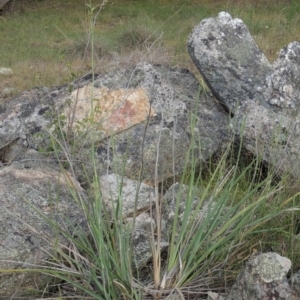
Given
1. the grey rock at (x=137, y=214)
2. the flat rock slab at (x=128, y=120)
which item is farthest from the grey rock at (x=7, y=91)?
the grey rock at (x=137, y=214)

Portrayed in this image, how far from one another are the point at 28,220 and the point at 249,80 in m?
2.02

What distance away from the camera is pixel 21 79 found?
7.68 metres

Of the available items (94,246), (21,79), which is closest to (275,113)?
(94,246)

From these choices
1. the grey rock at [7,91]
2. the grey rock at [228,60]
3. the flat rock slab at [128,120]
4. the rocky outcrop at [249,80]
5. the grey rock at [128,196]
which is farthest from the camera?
the grey rock at [7,91]

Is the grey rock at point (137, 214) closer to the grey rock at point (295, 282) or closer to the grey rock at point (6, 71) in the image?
the grey rock at point (295, 282)

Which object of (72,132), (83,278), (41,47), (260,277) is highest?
(260,277)

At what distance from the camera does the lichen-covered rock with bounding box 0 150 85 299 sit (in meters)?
2.67

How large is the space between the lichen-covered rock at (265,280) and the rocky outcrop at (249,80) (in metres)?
1.14

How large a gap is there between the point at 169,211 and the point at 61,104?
5.47 ft

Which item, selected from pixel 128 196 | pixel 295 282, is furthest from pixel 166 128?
pixel 295 282

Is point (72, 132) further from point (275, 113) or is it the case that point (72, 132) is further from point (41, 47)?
point (41, 47)

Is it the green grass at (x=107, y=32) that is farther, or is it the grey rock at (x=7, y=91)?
the green grass at (x=107, y=32)

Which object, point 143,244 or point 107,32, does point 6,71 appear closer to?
point 107,32

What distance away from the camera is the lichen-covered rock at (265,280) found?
7.51 ft
